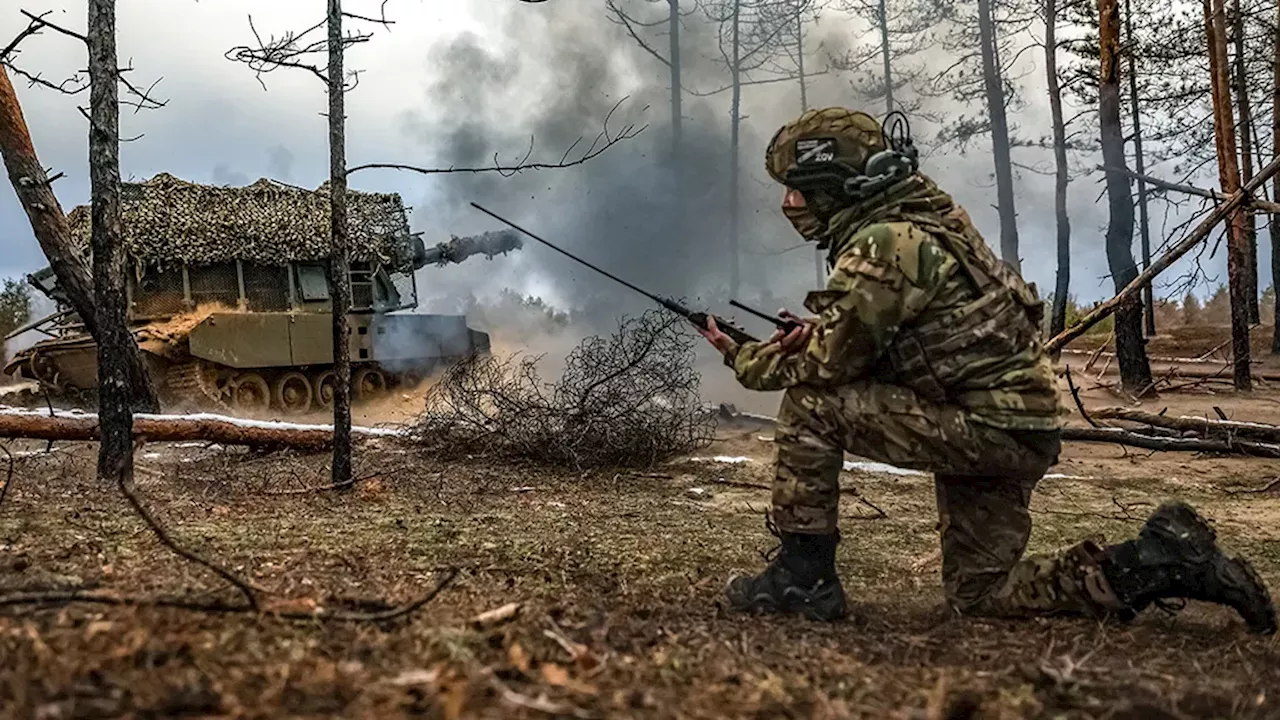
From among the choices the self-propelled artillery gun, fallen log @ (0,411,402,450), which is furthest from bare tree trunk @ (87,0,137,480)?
the self-propelled artillery gun

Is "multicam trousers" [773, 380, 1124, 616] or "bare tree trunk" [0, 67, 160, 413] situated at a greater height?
"bare tree trunk" [0, 67, 160, 413]

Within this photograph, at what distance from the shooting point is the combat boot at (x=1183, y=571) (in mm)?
3283

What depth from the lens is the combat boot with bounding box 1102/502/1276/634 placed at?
3283 mm

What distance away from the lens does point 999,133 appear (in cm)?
2272

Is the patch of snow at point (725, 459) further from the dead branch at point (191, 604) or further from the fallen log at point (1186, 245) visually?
the dead branch at point (191, 604)

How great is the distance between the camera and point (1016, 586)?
3.49m

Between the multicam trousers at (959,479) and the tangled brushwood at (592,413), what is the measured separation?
511cm

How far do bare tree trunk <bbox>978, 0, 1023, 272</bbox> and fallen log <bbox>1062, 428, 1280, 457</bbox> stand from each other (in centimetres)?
1648

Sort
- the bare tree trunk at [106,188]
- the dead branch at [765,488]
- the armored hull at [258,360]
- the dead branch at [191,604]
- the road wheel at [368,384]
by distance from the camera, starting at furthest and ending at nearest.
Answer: the road wheel at [368,384] < the armored hull at [258,360] < the bare tree trunk at [106,188] < the dead branch at [765,488] < the dead branch at [191,604]

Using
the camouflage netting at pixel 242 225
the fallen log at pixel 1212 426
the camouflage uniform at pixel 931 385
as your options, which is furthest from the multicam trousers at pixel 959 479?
the camouflage netting at pixel 242 225

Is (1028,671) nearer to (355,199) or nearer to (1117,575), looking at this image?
(1117,575)

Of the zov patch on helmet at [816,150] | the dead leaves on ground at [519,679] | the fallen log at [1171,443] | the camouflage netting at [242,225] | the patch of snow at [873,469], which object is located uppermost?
the camouflage netting at [242,225]

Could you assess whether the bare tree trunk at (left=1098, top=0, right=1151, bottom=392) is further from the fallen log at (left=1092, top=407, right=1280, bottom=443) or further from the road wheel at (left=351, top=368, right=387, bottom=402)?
the road wheel at (left=351, top=368, right=387, bottom=402)

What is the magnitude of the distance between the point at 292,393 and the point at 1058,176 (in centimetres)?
1728
